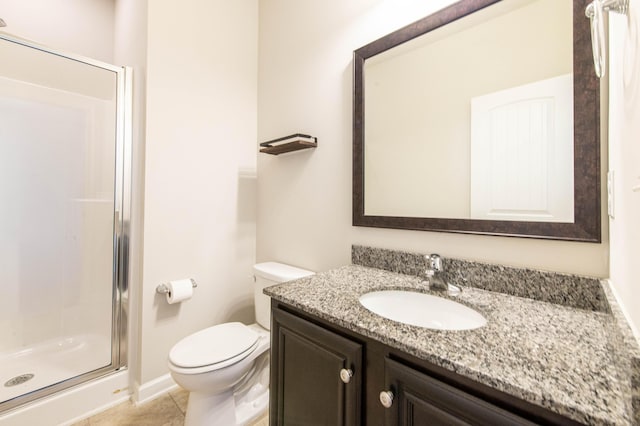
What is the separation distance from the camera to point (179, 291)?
159cm

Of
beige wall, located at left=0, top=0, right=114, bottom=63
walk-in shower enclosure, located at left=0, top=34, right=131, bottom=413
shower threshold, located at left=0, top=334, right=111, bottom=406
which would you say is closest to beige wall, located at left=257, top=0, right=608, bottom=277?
walk-in shower enclosure, located at left=0, top=34, right=131, bottom=413

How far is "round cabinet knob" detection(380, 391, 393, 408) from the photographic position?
2.12ft

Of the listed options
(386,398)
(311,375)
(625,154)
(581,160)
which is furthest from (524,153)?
(311,375)

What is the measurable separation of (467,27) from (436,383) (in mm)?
1264

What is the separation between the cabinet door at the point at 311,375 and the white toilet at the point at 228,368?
0.37 m

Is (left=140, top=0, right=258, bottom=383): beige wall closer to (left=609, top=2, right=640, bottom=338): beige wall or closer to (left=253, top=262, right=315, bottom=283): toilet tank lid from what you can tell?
(left=253, top=262, right=315, bottom=283): toilet tank lid

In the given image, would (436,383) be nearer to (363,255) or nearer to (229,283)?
(363,255)

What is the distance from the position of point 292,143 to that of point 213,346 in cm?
117

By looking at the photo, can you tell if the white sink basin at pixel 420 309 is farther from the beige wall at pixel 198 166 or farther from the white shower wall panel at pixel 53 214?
the white shower wall panel at pixel 53 214

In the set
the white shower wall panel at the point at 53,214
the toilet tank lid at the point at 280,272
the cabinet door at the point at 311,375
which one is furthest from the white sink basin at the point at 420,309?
the white shower wall panel at the point at 53,214

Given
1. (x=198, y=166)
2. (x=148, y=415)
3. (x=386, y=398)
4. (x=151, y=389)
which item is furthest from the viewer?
(x=198, y=166)

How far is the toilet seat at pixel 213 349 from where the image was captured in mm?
1185

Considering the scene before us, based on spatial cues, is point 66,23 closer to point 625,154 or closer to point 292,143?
point 292,143

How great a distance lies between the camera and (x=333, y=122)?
153 centimetres
